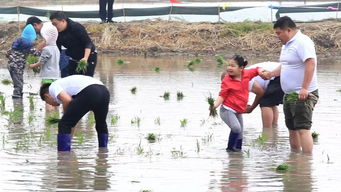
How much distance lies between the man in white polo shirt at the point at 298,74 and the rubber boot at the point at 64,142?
8.84 feet

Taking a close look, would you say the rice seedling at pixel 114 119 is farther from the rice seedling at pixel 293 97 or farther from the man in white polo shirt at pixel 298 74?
the rice seedling at pixel 293 97

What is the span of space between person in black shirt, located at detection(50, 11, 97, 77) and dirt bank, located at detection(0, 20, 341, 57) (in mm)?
12572

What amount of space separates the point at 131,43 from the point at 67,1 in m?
17.9

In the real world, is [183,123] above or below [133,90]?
below

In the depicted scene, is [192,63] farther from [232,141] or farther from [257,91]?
[232,141]

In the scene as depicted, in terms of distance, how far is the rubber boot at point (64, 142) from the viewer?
41.3 ft

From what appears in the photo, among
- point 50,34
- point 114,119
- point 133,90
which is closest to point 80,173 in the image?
point 114,119

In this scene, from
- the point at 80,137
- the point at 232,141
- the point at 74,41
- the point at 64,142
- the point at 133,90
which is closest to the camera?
the point at 64,142

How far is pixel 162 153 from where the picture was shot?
12.7 m

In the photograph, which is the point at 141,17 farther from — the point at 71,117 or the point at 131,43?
the point at 71,117

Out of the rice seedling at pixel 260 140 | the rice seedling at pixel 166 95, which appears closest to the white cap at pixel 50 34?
the rice seedling at pixel 166 95

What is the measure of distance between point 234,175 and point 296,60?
5.76ft

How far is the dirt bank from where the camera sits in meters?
28.7

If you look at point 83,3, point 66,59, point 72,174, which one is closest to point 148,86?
point 66,59
